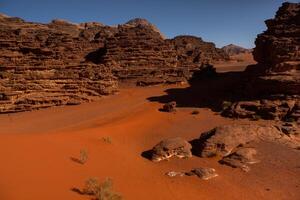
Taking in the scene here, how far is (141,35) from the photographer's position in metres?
29.9

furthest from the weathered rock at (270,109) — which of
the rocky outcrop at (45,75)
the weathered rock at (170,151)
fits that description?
the rocky outcrop at (45,75)

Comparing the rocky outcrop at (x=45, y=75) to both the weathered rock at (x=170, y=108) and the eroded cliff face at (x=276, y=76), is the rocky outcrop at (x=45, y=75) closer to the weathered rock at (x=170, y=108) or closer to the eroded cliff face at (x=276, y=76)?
the weathered rock at (x=170, y=108)

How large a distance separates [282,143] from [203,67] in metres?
18.0

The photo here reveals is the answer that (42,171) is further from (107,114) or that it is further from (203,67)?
(203,67)

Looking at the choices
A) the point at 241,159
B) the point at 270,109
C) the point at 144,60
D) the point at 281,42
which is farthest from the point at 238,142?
the point at 144,60

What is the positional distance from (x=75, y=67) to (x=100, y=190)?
17757 mm

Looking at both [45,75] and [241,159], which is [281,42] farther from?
[45,75]

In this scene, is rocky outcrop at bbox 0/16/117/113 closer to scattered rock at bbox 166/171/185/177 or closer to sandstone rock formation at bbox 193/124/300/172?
sandstone rock formation at bbox 193/124/300/172

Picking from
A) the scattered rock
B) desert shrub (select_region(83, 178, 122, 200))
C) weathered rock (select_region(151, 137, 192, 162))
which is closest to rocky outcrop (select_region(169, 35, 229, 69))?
weathered rock (select_region(151, 137, 192, 162))

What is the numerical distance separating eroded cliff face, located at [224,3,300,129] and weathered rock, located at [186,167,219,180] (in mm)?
5680

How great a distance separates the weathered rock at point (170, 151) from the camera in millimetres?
11578

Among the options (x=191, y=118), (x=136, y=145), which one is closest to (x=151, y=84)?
(x=191, y=118)

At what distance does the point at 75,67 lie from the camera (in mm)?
24516

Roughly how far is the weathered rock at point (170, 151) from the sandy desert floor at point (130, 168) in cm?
Result: 26
